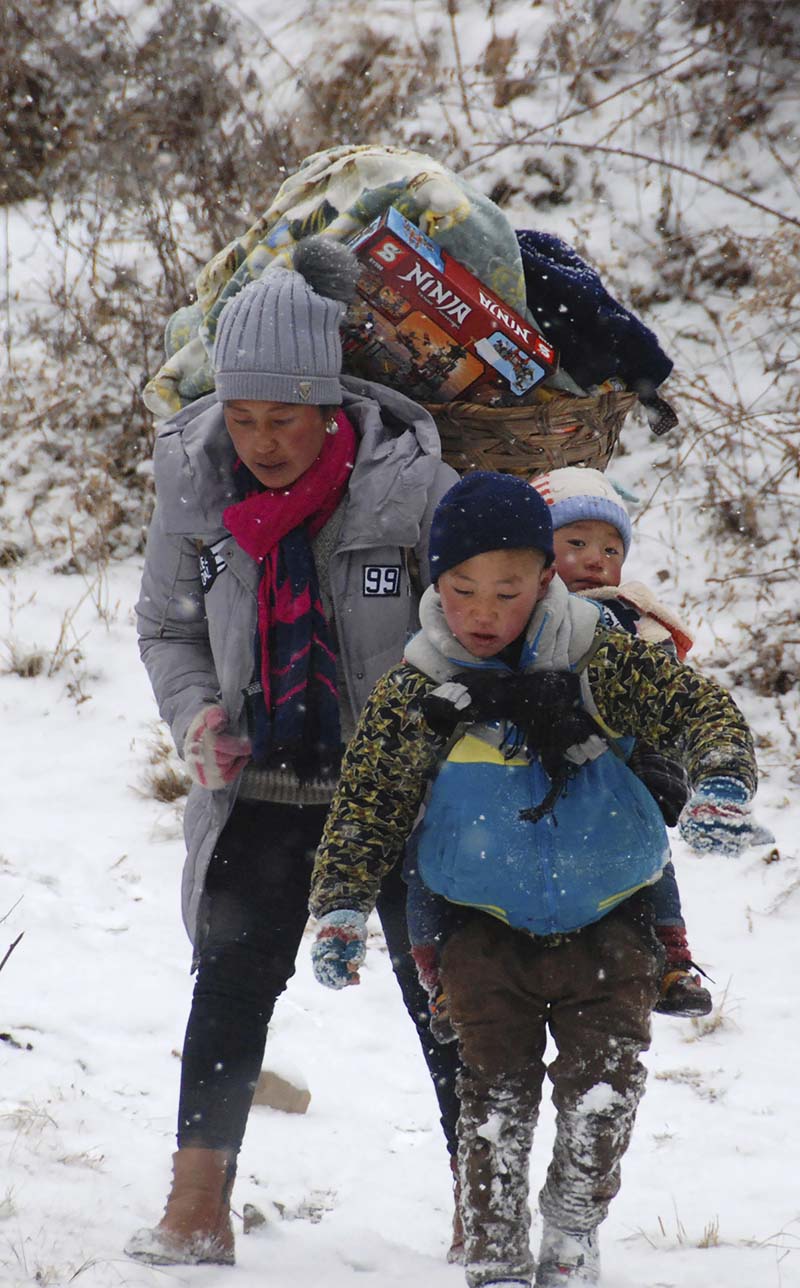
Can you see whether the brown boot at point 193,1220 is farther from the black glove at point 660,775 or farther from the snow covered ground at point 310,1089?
the black glove at point 660,775

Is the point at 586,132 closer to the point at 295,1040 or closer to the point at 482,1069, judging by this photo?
the point at 295,1040

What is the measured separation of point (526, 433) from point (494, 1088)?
1250mm

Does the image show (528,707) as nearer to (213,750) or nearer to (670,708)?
(670,708)

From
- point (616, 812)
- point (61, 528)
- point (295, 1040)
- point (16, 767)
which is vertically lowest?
point (295, 1040)

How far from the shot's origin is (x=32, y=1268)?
227 cm

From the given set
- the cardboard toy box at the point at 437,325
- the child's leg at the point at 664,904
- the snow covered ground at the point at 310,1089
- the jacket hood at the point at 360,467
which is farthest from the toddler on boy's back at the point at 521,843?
the snow covered ground at the point at 310,1089

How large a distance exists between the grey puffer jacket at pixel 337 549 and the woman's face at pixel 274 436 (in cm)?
10

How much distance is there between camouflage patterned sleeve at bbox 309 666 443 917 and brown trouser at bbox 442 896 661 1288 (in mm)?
198

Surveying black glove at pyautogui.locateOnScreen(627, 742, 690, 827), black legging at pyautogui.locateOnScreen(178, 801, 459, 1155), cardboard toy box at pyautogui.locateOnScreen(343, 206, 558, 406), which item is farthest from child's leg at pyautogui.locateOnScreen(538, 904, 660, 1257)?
cardboard toy box at pyautogui.locateOnScreen(343, 206, 558, 406)

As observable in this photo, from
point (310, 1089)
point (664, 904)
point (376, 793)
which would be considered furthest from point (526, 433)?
point (310, 1089)

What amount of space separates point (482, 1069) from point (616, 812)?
48cm

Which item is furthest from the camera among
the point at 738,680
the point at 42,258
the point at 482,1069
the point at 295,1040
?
the point at 42,258

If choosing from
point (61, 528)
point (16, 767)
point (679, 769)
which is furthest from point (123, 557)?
point (679, 769)

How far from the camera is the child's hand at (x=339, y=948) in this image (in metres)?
2.06
